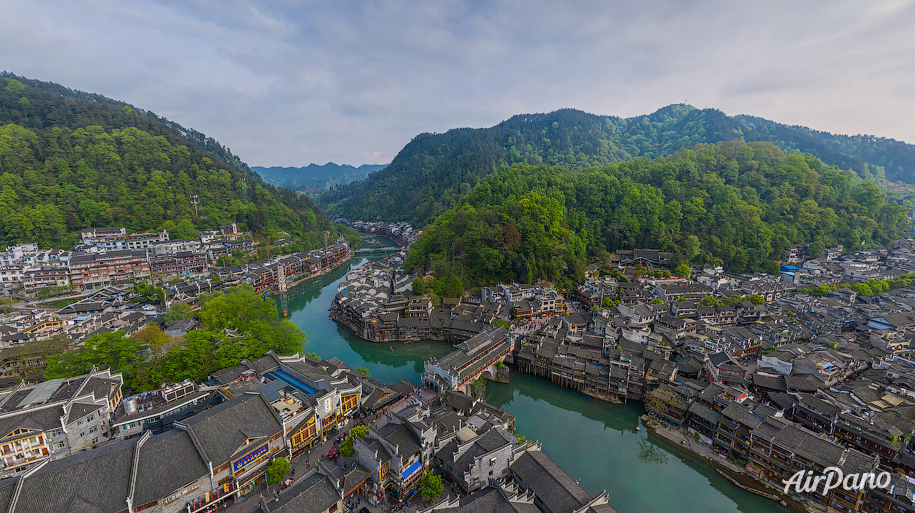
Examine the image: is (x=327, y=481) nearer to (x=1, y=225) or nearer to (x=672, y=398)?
(x=672, y=398)

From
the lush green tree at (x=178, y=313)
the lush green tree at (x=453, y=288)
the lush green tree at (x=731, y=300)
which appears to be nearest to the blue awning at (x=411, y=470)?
the lush green tree at (x=453, y=288)

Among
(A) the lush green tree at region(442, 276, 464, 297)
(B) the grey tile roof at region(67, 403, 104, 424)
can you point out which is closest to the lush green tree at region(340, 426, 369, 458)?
(B) the grey tile roof at region(67, 403, 104, 424)

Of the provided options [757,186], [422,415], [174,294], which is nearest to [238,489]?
[422,415]

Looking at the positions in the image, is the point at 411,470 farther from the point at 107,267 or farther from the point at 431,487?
the point at 107,267

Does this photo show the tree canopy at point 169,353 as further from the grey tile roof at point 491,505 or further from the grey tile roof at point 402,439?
the grey tile roof at point 491,505

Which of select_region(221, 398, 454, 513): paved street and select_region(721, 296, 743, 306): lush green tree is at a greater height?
select_region(721, 296, 743, 306): lush green tree

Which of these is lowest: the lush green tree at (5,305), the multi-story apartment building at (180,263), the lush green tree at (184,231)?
the lush green tree at (5,305)

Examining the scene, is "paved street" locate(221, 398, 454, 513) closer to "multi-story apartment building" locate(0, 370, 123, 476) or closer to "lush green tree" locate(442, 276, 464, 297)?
"multi-story apartment building" locate(0, 370, 123, 476)
